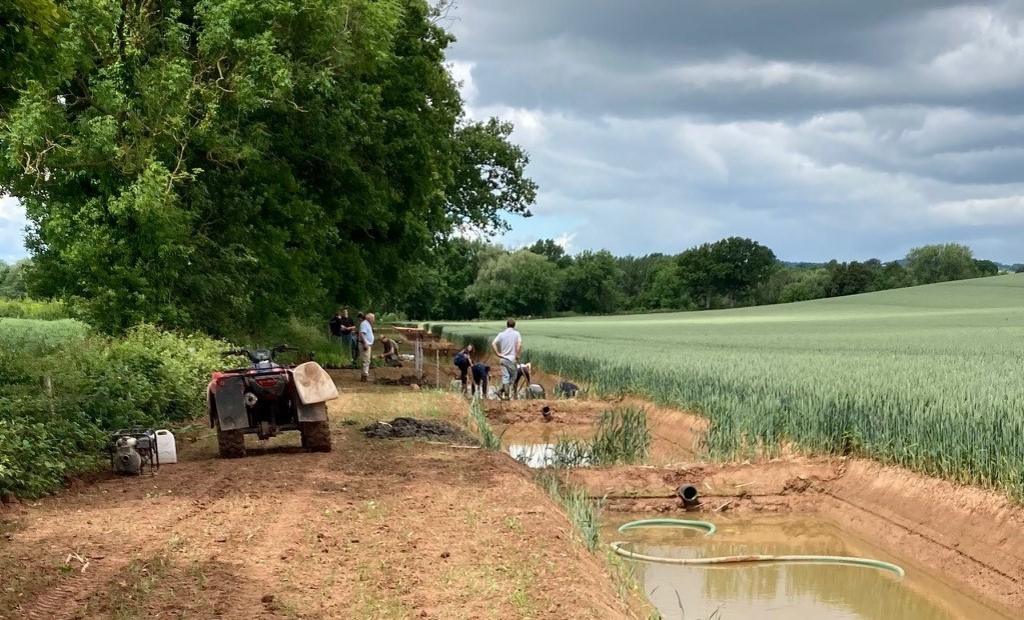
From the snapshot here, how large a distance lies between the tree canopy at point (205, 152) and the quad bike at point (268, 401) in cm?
414

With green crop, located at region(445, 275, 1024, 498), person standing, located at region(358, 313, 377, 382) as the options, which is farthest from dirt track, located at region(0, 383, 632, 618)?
person standing, located at region(358, 313, 377, 382)

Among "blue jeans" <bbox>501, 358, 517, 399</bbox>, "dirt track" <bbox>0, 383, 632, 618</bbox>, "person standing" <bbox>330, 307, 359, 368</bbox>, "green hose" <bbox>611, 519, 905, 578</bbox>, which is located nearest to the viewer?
"dirt track" <bbox>0, 383, 632, 618</bbox>

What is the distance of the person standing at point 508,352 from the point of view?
1994cm

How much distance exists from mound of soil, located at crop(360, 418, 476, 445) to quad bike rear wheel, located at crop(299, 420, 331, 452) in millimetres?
1392

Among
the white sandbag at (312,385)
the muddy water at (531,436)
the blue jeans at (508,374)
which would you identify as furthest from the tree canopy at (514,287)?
the white sandbag at (312,385)

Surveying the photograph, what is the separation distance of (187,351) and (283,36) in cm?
821

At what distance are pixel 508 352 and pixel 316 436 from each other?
9660 millimetres

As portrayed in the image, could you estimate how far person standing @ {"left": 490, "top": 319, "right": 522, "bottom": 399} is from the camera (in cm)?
1994

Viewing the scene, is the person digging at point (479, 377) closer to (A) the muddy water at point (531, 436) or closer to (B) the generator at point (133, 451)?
(A) the muddy water at point (531, 436)

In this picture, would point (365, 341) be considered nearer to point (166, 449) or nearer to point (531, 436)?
point (531, 436)

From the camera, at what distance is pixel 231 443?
10570mm

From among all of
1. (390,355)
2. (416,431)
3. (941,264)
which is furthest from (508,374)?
(941,264)

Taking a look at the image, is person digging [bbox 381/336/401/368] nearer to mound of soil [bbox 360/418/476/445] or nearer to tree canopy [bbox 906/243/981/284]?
mound of soil [bbox 360/418/476/445]

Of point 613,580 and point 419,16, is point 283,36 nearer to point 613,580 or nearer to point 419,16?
point 419,16
